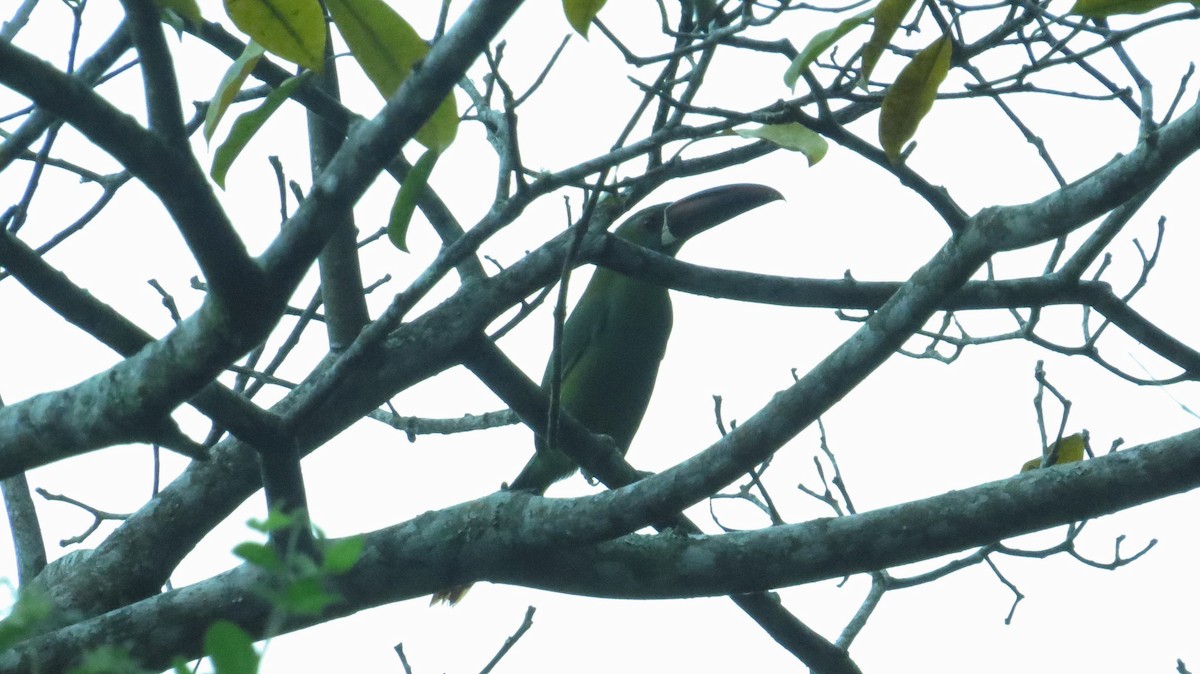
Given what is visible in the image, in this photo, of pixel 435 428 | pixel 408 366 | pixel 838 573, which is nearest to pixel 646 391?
pixel 435 428

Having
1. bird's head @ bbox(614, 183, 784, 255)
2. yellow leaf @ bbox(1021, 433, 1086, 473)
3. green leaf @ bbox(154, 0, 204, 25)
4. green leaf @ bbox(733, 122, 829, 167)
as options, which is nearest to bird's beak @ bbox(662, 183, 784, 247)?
bird's head @ bbox(614, 183, 784, 255)

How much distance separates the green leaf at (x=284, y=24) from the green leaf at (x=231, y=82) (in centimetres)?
11

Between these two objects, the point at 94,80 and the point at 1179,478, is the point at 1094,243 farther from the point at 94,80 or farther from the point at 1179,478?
the point at 94,80

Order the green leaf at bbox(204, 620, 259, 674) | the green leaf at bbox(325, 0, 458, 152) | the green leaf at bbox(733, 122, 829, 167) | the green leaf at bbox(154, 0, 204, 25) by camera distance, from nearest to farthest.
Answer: the green leaf at bbox(204, 620, 259, 674) → the green leaf at bbox(154, 0, 204, 25) → the green leaf at bbox(325, 0, 458, 152) → the green leaf at bbox(733, 122, 829, 167)

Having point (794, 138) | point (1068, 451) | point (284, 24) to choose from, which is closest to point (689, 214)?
point (1068, 451)

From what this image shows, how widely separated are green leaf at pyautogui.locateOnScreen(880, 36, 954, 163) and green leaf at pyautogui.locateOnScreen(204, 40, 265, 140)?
0.84 meters

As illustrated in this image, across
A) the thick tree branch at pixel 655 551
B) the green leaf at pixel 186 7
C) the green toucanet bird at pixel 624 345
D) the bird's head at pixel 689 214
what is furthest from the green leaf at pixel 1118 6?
the green toucanet bird at pixel 624 345

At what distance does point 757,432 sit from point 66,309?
3.24 feet

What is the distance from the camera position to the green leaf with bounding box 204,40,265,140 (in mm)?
1642

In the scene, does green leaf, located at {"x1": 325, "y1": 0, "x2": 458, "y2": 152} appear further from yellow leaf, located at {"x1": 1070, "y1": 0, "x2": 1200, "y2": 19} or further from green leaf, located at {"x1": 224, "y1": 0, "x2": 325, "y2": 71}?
yellow leaf, located at {"x1": 1070, "y1": 0, "x2": 1200, "y2": 19}

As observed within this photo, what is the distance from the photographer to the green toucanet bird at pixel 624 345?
4105 millimetres

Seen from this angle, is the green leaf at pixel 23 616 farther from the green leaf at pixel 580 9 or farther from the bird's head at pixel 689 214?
the bird's head at pixel 689 214

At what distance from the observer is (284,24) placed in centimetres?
150

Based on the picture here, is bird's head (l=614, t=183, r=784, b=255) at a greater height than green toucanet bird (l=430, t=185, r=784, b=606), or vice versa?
bird's head (l=614, t=183, r=784, b=255)
